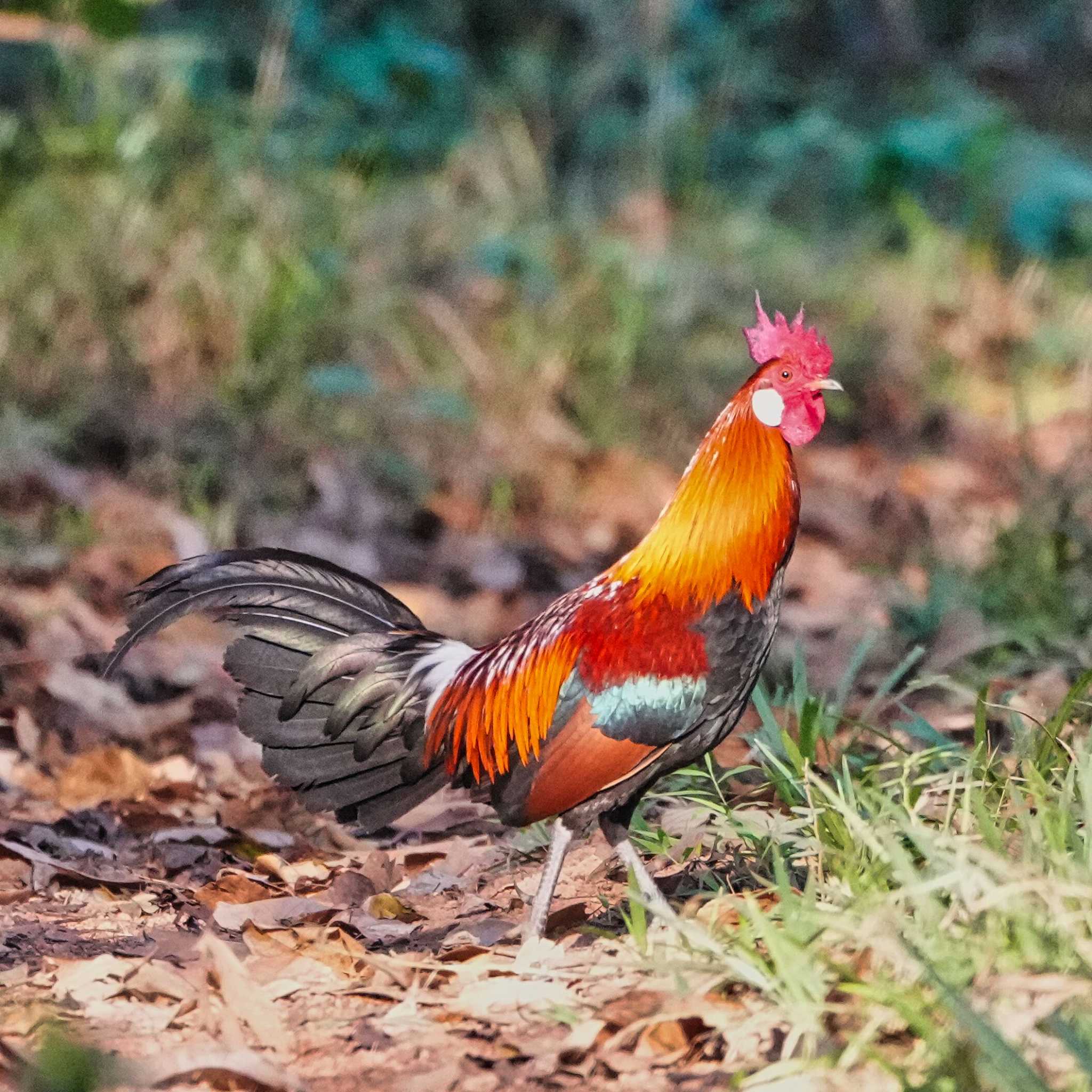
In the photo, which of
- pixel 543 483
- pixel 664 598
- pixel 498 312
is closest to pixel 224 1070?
pixel 664 598

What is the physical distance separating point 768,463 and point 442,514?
13.6ft

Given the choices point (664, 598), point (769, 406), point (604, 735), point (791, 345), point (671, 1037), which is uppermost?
point (791, 345)

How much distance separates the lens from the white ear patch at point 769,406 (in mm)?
3795

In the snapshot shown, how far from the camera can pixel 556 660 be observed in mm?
3754

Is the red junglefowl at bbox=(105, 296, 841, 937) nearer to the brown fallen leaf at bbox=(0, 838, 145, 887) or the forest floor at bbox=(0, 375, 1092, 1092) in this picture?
the forest floor at bbox=(0, 375, 1092, 1092)

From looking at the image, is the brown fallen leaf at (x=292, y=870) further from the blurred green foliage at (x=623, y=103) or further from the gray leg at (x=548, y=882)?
the blurred green foliage at (x=623, y=103)

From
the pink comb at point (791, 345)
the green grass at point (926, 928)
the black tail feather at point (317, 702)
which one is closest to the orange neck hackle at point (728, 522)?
the pink comb at point (791, 345)

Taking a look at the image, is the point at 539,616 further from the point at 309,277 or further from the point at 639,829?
the point at 309,277

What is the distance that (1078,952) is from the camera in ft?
9.39

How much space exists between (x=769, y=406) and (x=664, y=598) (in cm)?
49

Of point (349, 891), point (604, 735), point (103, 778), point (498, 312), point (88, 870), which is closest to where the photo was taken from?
point (604, 735)

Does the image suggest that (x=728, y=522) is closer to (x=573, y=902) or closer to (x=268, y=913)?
(x=573, y=902)

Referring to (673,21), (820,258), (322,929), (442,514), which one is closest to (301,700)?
(322,929)

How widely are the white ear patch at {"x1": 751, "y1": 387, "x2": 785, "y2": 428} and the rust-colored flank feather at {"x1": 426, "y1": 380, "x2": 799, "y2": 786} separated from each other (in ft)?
0.06
